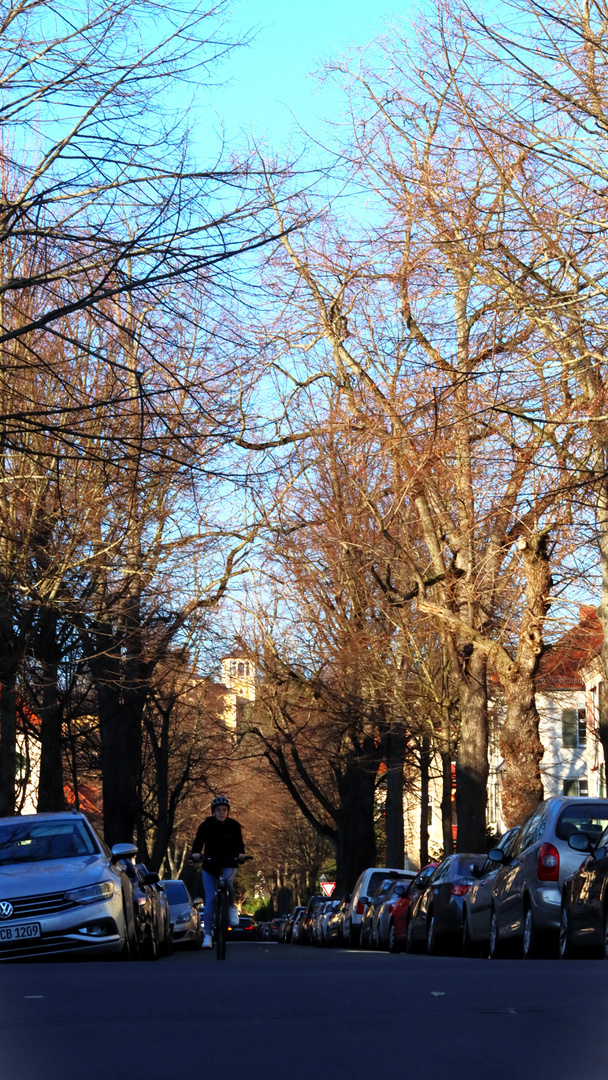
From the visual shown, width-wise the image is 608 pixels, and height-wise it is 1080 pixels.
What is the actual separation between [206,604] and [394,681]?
6244 millimetres

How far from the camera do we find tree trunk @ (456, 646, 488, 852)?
24641 millimetres

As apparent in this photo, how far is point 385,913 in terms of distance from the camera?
23.7 meters

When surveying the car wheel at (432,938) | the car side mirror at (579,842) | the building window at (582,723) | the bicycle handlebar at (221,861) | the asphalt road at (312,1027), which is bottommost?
the car wheel at (432,938)

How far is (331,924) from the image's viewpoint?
108 feet

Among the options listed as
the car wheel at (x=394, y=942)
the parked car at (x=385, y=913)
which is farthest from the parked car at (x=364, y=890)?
the car wheel at (x=394, y=942)

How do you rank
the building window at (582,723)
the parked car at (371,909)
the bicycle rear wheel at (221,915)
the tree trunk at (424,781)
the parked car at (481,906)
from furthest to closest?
1. the building window at (582,723)
2. the tree trunk at (424,781)
3. the parked car at (371,909)
4. the bicycle rear wheel at (221,915)
5. the parked car at (481,906)

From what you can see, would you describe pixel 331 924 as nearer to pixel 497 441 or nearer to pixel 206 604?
pixel 206 604

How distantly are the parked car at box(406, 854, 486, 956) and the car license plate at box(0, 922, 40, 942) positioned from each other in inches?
210

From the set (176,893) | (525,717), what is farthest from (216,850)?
(176,893)

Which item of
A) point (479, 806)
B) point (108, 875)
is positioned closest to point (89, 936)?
point (108, 875)

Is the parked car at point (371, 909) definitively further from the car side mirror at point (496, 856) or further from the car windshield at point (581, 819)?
the car windshield at point (581, 819)

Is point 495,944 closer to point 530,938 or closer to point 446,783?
point 530,938

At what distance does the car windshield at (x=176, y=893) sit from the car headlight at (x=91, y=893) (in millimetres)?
17801

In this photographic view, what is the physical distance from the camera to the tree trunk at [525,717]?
2247cm
